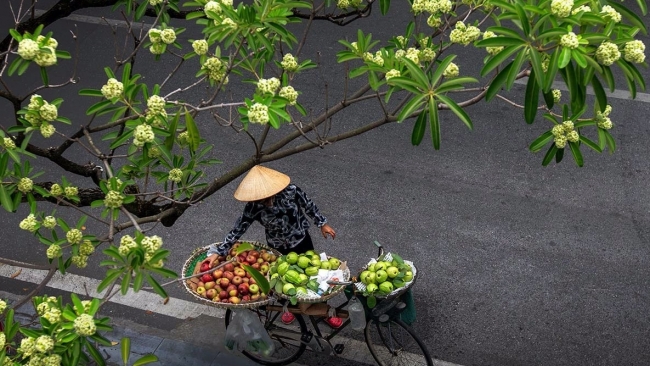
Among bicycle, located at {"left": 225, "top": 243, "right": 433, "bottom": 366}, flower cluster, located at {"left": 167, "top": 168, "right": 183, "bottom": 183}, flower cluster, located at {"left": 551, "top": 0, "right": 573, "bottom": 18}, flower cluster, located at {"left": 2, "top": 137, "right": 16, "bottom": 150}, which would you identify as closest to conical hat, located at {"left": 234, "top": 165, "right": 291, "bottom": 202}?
flower cluster, located at {"left": 167, "top": 168, "right": 183, "bottom": 183}

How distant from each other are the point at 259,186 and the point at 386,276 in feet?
3.97

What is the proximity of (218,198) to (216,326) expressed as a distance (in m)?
1.95

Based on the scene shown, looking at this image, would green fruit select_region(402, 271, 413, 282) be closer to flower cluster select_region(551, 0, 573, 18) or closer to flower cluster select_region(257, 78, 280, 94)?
flower cluster select_region(257, 78, 280, 94)

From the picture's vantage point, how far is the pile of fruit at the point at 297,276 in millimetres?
5781

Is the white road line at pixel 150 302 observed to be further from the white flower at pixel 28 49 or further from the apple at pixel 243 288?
the white flower at pixel 28 49

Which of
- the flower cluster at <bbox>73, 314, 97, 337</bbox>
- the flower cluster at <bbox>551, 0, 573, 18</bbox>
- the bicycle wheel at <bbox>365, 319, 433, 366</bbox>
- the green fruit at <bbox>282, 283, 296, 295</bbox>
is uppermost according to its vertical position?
the flower cluster at <bbox>551, 0, 573, 18</bbox>

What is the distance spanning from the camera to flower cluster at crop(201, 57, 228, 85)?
4.94m

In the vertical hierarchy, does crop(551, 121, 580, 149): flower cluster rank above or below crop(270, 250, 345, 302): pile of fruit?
above

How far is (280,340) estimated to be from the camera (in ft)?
21.7

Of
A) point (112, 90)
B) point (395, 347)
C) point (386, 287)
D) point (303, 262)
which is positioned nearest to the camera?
point (112, 90)

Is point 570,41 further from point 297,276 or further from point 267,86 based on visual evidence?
point 297,276

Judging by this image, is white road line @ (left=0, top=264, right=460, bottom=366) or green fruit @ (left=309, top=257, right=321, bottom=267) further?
white road line @ (left=0, top=264, right=460, bottom=366)

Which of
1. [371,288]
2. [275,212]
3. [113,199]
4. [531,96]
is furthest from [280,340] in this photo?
[531,96]

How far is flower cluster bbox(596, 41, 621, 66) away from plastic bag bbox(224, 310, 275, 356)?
3443mm
